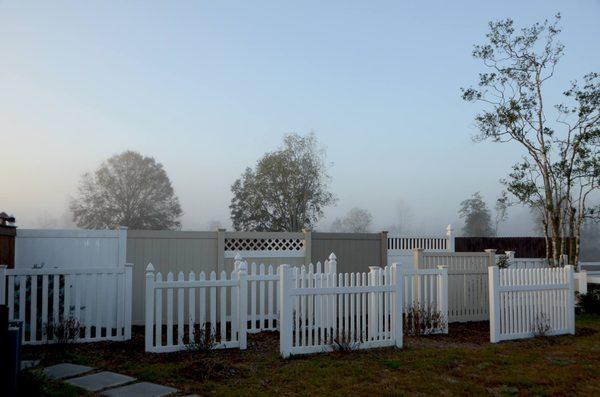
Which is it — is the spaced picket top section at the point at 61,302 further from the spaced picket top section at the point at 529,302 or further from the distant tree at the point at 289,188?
the distant tree at the point at 289,188

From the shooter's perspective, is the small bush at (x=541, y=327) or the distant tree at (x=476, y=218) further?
the distant tree at (x=476, y=218)

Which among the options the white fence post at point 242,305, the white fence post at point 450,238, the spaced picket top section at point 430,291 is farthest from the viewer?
the white fence post at point 450,238

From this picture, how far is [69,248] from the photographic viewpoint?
32.0 feet

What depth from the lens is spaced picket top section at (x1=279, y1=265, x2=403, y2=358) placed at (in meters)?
7.03

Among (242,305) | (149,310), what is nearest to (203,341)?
(242,305)

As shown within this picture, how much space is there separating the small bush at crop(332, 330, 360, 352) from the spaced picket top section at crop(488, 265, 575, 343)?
8.47ft

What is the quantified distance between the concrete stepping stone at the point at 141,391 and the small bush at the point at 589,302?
11.6 metres

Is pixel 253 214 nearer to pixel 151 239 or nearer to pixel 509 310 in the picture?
pixel 151 239

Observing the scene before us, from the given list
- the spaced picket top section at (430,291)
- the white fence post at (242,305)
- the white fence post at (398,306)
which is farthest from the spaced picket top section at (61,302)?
the spaced picket top section at (430,291)

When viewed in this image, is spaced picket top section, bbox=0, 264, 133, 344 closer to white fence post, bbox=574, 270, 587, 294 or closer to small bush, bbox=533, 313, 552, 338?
small bush, bbox=533, 313, 552, 338

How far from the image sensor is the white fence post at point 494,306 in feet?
27.5

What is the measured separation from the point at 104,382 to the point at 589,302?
12150 millimetres

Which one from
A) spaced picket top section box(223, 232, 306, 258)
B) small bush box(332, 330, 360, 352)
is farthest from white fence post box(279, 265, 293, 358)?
spaced picket top section box(223, 232, 306, 258)

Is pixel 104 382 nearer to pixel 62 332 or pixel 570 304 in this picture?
pixel 62 332
